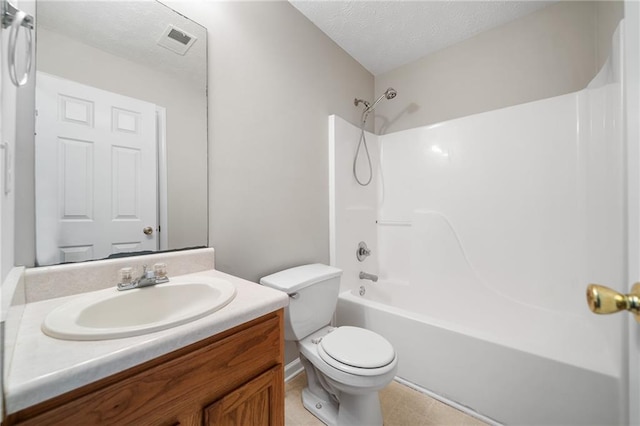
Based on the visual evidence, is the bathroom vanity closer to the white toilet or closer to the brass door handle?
the white toilet

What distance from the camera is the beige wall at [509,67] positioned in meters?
1.49

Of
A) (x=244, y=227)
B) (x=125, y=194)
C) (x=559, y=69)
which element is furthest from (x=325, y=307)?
(x=559, y=69)

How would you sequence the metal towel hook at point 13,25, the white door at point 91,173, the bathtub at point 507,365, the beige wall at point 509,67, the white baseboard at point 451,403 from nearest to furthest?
the metal towel hook at point 13,25, the white door at point 91,173, the bathtub at point 507,365, the white baseboard at point 451,403, the beige wall at point 509,67

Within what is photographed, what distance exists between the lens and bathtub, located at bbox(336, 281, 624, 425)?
104 centimetres

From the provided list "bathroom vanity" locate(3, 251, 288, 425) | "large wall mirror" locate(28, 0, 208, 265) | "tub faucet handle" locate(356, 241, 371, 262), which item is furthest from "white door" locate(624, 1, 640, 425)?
"tub faucet handle" locate(356, 241, 371, 262)

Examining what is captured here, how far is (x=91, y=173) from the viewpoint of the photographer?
2.95 feet

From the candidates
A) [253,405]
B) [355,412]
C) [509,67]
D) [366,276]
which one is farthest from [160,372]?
[509,67]

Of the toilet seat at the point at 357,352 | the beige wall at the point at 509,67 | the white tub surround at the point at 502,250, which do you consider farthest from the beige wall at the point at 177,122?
the beige wall at the point at 509,67

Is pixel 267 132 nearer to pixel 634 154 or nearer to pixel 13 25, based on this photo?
pixel 13 25

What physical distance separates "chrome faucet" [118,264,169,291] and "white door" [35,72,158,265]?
12 centimetres

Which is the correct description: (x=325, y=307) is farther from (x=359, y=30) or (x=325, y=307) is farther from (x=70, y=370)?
(x=359, y=30)

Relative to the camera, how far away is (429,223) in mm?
2039

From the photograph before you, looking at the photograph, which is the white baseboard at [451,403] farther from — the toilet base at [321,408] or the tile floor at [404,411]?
the toilet base at [321,408]

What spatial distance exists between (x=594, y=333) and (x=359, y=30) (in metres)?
2.39
